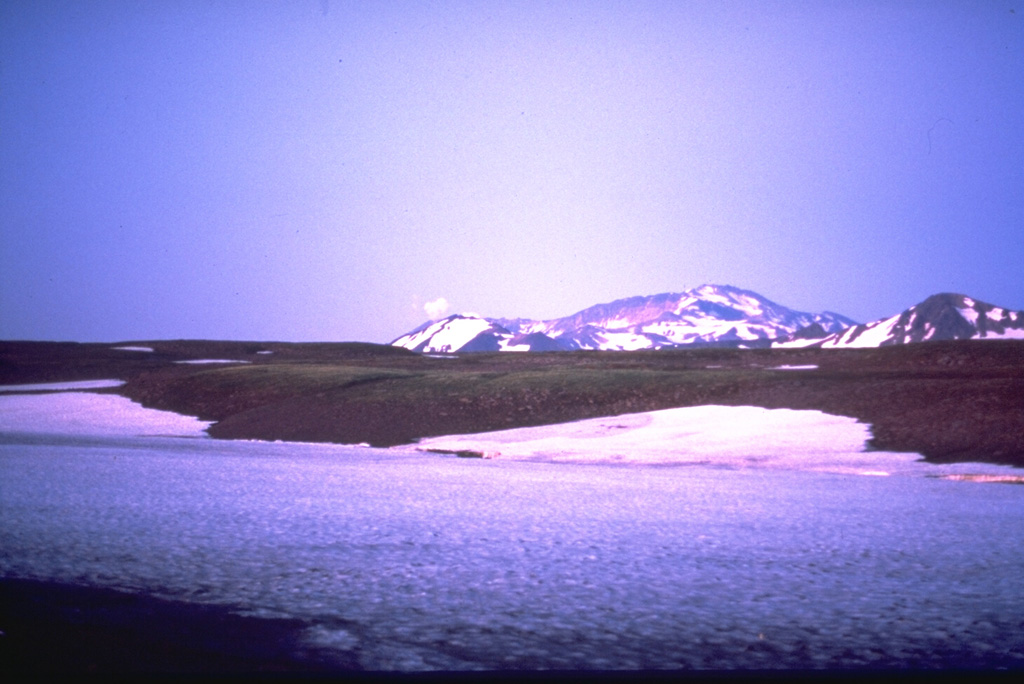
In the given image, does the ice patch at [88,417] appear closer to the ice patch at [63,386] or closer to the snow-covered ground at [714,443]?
the ice patch at [63,386]

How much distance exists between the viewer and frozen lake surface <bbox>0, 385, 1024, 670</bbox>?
22.8 ft

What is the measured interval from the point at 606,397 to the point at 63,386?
48571mm

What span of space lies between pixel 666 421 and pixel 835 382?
9.56m

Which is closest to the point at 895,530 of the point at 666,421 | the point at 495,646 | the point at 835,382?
the point at 495,646

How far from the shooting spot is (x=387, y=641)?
6844mm

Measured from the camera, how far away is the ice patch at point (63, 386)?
6531 centimetres

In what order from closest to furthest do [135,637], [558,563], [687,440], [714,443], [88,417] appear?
[135,637] → [558,563] → [714,443] → [687,440] → [88,417]

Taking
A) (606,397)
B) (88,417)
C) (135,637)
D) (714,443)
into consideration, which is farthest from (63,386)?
(135,637)

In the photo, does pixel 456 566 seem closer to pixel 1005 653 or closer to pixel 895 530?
pixel 1005 653

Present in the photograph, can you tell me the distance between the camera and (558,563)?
10.5m

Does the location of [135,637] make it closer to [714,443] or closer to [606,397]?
[714,443]

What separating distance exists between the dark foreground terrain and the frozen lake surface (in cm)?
1106

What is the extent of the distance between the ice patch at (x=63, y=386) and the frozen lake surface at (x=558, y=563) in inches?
1937

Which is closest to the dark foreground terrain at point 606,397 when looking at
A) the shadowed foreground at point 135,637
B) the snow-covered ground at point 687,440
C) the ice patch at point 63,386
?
the snow-covered ground at point 687,440
